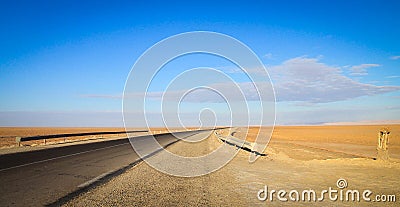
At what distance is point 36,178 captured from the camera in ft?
30.1

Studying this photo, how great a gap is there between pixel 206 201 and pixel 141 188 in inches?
85.8

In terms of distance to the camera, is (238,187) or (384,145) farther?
(384,145)

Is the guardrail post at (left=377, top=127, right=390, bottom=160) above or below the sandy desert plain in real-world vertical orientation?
above

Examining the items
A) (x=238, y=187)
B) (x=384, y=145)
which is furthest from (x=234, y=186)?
(x=384, y=145)

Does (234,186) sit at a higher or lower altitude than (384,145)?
lower

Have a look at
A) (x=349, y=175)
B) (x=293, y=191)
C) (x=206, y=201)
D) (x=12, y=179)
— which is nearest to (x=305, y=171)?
(x=349, y=175)

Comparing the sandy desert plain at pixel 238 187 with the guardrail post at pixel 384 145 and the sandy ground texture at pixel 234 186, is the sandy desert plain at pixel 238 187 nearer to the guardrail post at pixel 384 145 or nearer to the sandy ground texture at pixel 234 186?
A: the sandy ground texture at pixel 234 186

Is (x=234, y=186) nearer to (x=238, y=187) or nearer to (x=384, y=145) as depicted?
(x=238, y=187)

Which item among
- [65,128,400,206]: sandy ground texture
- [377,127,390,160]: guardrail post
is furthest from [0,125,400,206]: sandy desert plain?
[377,127,390,160]: guardrail post

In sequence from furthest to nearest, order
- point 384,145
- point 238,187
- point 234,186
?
1. point 384,145
2. point 234,186
3. point 238,187

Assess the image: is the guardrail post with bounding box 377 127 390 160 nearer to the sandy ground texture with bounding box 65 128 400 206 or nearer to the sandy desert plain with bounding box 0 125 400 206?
the sandy ground texture with bounding box 65 128 400 206

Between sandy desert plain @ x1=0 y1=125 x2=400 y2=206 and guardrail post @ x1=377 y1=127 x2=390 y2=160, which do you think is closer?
sandy desert plain @ x1=0 y1=125 x2=400 y2=206

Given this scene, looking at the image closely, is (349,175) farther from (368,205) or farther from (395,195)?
(368,205)

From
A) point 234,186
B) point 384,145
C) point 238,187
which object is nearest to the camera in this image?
point 238,187
